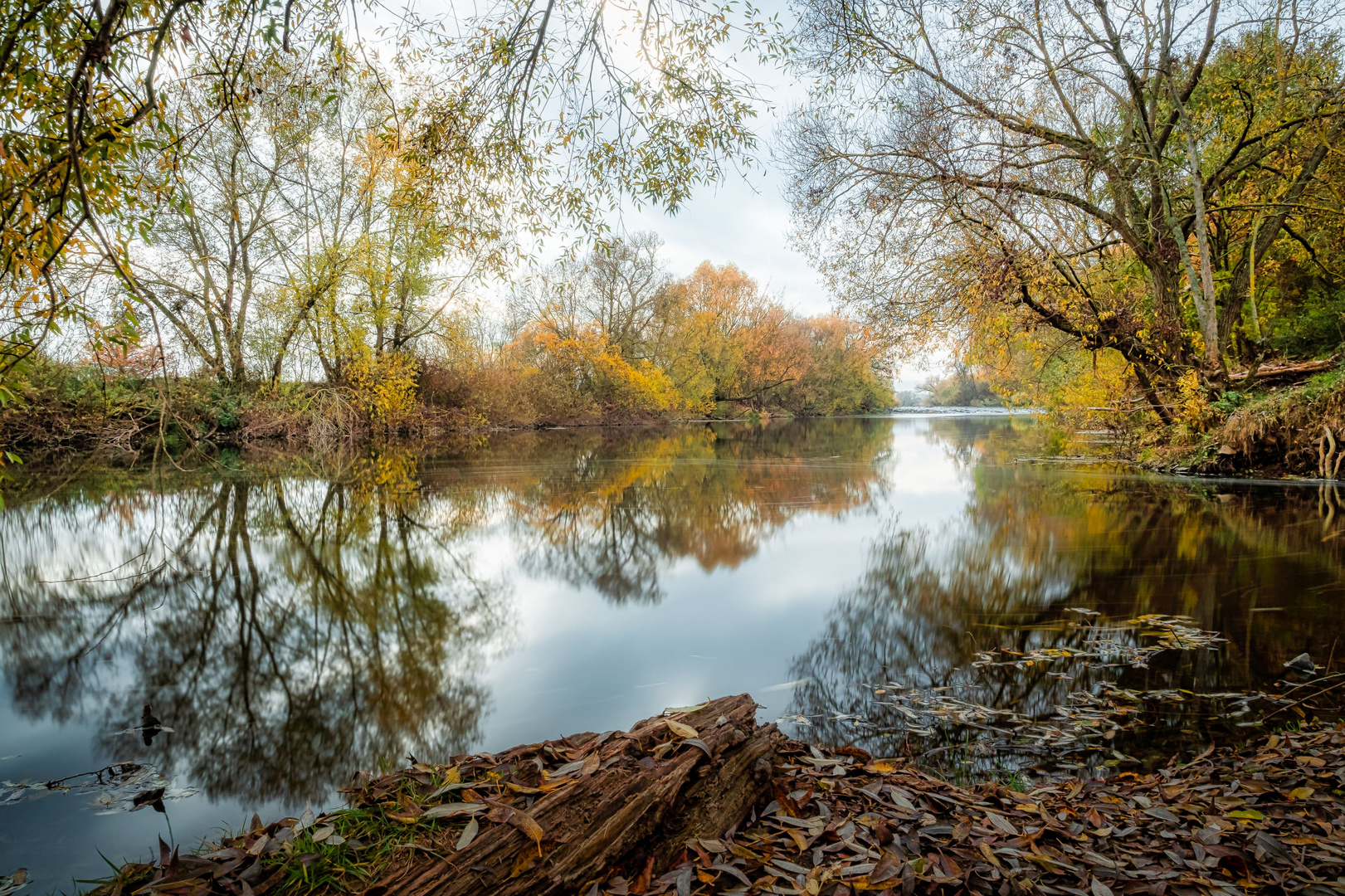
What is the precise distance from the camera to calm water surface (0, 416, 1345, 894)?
11.6 feet

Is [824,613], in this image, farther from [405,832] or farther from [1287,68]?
[1287,68]

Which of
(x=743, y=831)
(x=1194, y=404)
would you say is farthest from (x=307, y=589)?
(x=1194, y=404)

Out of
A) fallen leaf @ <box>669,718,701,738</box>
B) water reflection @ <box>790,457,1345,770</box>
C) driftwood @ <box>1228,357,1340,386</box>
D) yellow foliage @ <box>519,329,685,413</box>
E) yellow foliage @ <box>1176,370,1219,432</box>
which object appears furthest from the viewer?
yellow foliage @ <box>519,329,685,413</box>

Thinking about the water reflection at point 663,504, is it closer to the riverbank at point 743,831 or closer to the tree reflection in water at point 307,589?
the tree reflection in water at point 307,589

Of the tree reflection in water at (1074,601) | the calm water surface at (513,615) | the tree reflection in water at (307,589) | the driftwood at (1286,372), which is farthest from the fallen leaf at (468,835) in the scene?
the driftwood at (1286,372)

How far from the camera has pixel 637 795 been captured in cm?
224

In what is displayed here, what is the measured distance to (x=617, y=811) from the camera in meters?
2.19

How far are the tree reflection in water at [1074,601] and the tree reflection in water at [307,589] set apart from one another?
2230 millimetres

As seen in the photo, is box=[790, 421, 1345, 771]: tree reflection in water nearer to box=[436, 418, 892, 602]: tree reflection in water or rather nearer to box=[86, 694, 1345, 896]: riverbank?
box=[86, 694, 1345, 896]: riverbank

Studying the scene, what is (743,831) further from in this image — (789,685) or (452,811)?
(789,685)

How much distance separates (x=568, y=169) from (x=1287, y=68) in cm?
1623

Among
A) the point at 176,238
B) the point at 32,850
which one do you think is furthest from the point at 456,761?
the point at 176,238

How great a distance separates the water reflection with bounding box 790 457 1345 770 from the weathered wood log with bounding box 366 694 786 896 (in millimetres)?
1121

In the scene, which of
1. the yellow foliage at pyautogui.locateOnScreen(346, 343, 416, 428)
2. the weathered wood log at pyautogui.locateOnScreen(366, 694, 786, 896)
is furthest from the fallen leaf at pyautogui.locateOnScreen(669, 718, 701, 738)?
the yellow foliage at pyautogui.locateOnScreen(346, 343, 416, 428)
